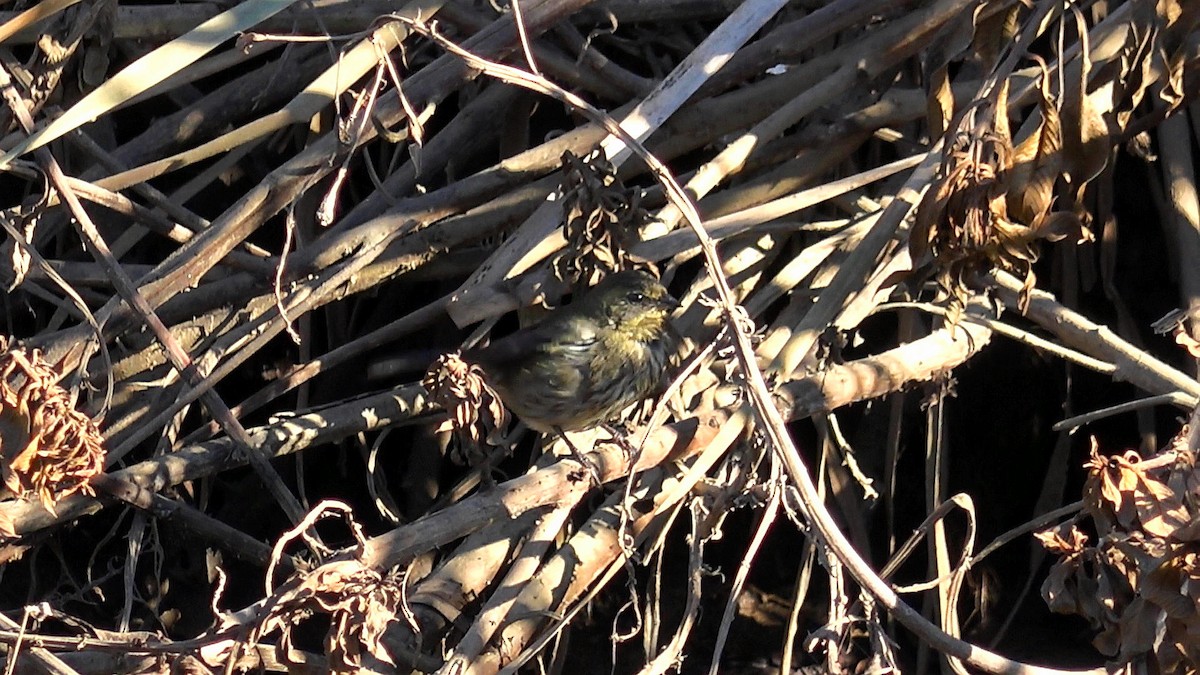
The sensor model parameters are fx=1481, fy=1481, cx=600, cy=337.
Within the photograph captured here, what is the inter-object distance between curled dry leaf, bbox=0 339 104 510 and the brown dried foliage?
3.78 feet

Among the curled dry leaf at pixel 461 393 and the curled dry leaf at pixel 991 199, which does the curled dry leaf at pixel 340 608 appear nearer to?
the curled dry leaf at pixel 461 393

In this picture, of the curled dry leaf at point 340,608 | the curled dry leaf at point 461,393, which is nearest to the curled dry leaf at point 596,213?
the curled dry leaf at point 461,393

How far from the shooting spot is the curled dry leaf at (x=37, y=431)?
1743mm

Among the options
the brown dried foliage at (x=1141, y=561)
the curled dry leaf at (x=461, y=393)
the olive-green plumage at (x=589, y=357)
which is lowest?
the olive-green plumage at (x=589, y=357)

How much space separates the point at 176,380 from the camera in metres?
2.76

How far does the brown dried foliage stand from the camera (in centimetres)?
159

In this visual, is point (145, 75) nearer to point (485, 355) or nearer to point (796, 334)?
point (485, 355)

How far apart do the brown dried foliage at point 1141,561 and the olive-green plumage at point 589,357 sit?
1.21m

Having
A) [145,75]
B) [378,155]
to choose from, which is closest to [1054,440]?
[378,155]

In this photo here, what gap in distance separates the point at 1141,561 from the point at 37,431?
1.27 meters

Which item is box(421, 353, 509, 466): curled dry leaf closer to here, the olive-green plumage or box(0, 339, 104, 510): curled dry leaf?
box(0, 339, 104, 510): curled dry leaf

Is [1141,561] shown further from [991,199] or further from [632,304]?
[632,304]

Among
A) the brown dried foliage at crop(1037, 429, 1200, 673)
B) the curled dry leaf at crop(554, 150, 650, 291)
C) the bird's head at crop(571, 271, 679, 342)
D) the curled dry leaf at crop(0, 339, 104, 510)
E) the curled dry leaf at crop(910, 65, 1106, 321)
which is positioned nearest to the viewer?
the brown dried foliage at crop(1037, 429, 1200, 673)

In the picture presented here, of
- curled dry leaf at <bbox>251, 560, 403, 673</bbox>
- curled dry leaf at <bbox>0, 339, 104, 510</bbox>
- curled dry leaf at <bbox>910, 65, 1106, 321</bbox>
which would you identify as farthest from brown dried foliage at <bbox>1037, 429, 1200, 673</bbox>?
curled dry leaf at <bbox>0, 339, 104, 510</bbox>
